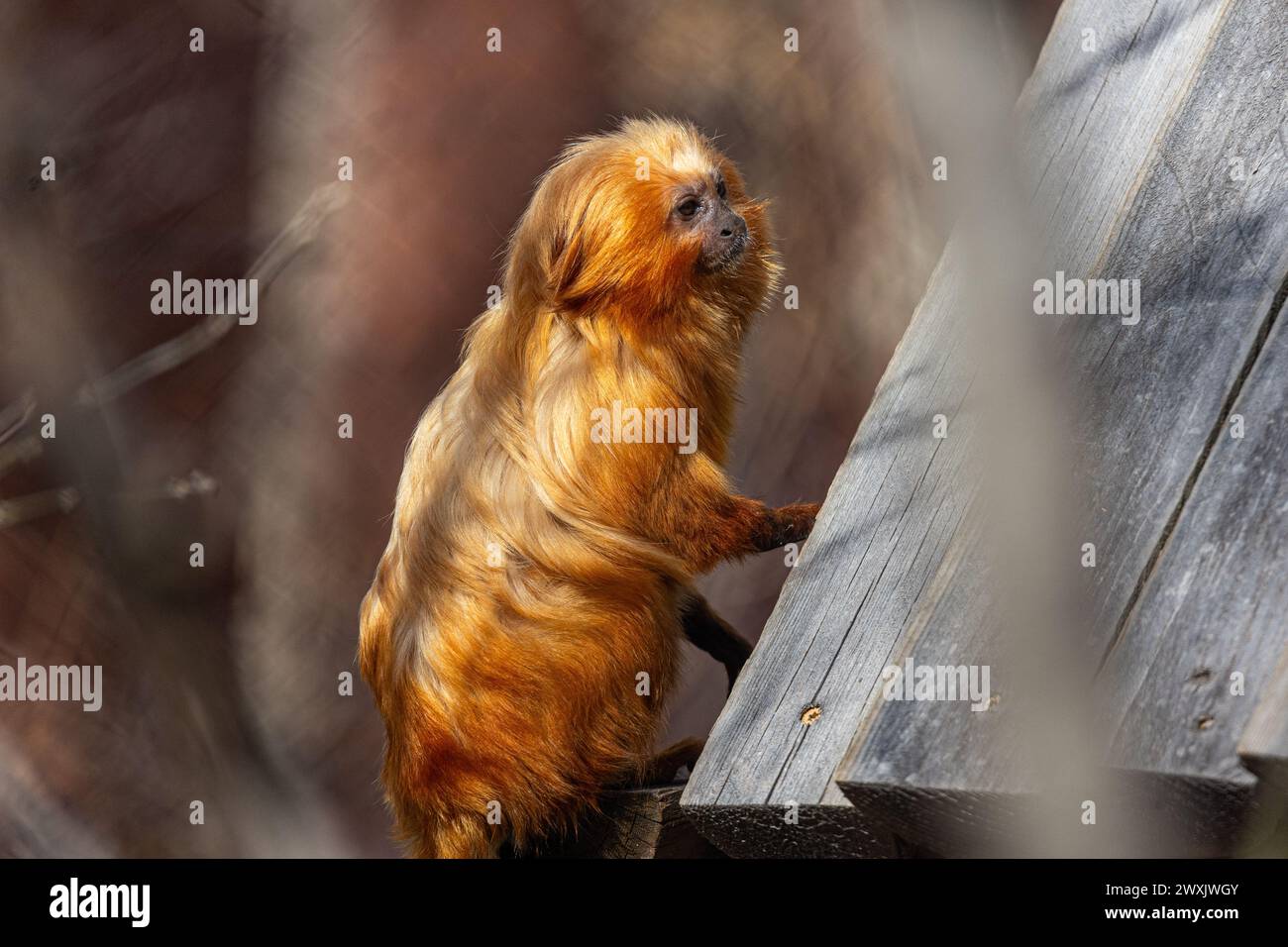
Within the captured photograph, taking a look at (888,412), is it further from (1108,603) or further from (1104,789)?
(1104,789)

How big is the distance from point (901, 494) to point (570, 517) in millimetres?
1171

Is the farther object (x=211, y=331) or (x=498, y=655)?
(x=211, y=331)

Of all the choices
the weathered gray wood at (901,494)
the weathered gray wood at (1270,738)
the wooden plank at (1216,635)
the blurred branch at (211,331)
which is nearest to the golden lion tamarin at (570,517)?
the blurred branch at (211,331)

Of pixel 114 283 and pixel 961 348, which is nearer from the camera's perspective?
pixel 961 348

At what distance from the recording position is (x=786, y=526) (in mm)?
3467

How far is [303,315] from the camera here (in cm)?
510

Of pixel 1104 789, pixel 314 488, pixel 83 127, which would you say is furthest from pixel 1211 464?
pixel 83 127

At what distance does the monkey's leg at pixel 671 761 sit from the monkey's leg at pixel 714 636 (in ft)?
1.11

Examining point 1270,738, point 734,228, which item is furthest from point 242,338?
point 1270,738

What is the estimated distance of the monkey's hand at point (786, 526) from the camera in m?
3.46

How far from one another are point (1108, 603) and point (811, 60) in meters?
4.65

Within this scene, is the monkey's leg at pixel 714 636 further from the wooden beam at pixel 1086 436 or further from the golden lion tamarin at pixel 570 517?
the wooden beam at pixel 1086 436

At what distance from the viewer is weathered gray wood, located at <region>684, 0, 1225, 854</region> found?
6.76 ft

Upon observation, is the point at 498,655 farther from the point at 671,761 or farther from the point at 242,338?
the point at 242,338
